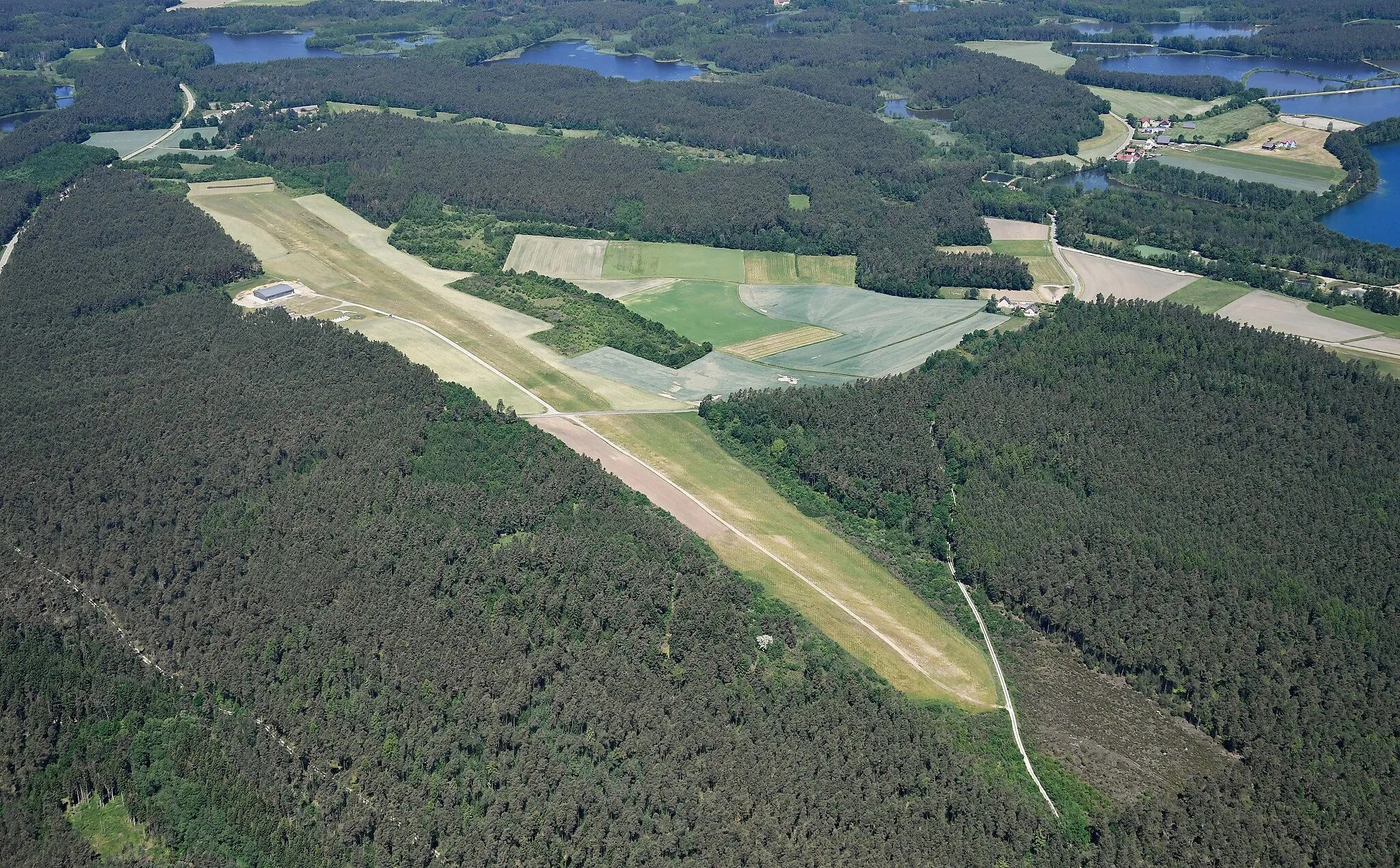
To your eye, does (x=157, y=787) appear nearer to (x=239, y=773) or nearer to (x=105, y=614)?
(x=239, y=773)

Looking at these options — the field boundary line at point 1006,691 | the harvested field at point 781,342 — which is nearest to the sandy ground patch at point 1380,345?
the harvested field at point 781,342

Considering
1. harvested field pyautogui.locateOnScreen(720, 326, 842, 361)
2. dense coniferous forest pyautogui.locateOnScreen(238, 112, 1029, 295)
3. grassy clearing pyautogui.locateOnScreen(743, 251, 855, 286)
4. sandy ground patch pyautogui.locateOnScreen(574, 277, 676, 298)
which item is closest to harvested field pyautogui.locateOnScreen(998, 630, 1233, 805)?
harvested field pyautogui.locateOnScreen(720, 326, 842, 361)

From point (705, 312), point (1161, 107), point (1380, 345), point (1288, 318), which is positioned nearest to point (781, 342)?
point (705, 312)

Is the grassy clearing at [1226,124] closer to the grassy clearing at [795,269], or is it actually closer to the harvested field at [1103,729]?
the grassy clearing at [795,269]

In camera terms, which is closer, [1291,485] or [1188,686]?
[1188,686]

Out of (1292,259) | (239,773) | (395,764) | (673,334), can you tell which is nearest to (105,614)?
(239,773)
